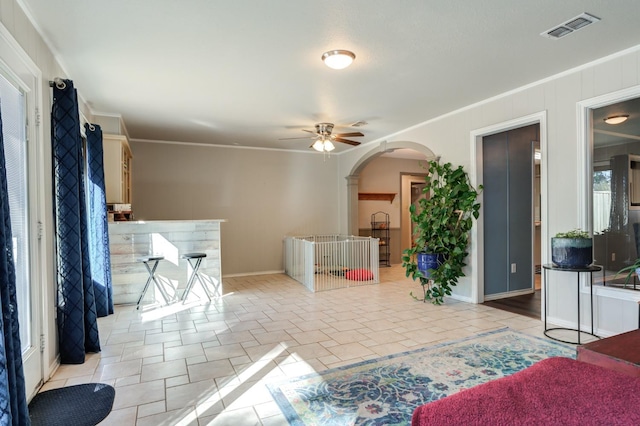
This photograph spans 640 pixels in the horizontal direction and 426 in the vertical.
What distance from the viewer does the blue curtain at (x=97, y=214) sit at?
13.2 feet

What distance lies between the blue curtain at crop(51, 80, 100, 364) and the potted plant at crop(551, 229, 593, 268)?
4102 millimetres

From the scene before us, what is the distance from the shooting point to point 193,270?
498 cm

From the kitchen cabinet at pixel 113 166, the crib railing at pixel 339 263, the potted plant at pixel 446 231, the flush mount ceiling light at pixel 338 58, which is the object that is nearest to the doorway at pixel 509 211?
the potted plant at pixel 446 231

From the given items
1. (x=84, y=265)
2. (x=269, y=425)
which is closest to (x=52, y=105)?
(x=84, y=265)

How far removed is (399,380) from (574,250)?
1.95 meters

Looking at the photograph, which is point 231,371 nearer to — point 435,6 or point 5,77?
point 5,77

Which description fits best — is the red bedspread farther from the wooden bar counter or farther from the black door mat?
the wooden bar counter

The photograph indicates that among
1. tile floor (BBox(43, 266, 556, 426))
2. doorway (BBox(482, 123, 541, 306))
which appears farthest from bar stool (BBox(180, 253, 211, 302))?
doorway (BBox(482, 123, 541, 306))

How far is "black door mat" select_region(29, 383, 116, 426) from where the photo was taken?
6.85ft

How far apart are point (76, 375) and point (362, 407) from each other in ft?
7.01

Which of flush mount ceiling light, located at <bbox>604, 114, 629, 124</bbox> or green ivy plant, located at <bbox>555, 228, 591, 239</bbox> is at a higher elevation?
flush mount ceiling light, located at <bbox>604, 114, 629, 124</bbox>

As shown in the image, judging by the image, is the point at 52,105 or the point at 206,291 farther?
the point at 206,291

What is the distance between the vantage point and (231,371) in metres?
2.71

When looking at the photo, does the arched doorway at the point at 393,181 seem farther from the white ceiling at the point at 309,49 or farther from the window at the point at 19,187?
the window at the point at 19,187
